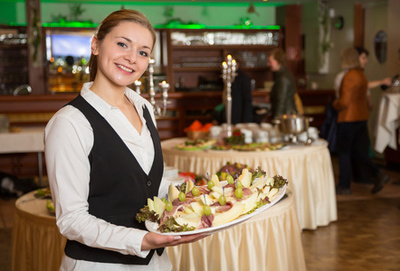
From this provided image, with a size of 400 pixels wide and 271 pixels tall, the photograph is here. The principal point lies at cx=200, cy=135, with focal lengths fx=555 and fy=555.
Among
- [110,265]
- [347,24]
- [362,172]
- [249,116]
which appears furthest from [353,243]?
[347,24]

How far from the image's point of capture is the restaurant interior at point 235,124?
2.71m

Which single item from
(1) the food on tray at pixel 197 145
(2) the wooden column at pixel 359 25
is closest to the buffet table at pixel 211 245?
(1) the food on tray at pixel 197 145

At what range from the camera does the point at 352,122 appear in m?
6.09

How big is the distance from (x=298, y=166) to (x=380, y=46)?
5376 millimetres

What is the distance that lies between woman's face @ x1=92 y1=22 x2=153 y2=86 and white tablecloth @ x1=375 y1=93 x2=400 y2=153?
19.2 ft

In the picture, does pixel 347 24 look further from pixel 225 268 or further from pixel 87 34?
pixel 225 268

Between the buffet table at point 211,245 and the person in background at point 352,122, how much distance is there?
3.40 metres

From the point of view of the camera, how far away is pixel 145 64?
1.60 meters

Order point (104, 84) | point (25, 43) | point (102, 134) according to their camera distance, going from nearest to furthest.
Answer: point (102, 134), point (104, 84), point (25, 43)

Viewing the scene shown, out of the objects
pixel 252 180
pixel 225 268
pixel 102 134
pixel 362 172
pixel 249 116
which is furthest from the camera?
pixel 362 172

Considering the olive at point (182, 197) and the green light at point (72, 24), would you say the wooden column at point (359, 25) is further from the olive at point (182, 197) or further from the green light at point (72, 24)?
the olive at point (182, 197)

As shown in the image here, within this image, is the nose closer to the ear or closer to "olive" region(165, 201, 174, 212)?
the ear

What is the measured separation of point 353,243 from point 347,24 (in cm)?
651

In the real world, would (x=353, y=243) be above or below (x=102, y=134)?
below
